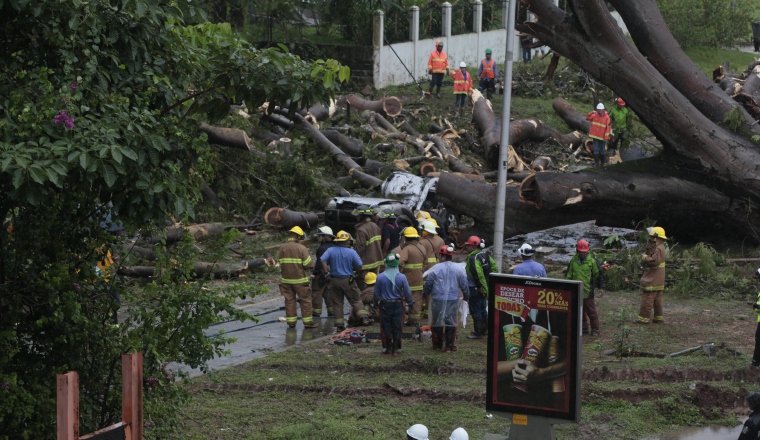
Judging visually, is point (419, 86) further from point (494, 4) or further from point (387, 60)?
point (494, 4)

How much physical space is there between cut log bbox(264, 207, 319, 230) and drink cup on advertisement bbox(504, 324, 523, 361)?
41.9 ft

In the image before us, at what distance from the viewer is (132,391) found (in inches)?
246

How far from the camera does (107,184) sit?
6.36 m

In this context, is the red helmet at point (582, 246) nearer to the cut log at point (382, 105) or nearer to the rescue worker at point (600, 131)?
the rescue worker at point (600, 131)

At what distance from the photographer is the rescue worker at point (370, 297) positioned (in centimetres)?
1485

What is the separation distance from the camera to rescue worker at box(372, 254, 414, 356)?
12.4 meters

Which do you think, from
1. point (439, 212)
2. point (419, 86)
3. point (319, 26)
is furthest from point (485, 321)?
point (319, 26)

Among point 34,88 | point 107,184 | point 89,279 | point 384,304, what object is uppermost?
point 34,88

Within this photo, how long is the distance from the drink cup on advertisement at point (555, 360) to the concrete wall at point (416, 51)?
2382cm

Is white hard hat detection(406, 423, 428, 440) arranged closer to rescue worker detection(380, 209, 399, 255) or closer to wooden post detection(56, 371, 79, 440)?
wooden post detection(56, 371, 79, 440)

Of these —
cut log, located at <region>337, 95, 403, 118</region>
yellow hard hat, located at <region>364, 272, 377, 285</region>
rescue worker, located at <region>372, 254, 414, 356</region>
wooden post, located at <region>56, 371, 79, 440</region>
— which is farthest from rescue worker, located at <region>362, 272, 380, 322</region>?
cut log, located at <region>337, 95, 403, 118</region>

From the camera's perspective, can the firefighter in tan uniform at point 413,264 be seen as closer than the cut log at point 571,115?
Yes

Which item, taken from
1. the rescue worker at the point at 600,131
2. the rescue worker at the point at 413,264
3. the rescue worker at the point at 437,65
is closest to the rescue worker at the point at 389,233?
the rescue worker at the point at 413,264

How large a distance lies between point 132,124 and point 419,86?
1025 inches
